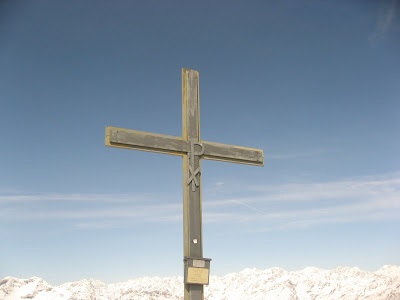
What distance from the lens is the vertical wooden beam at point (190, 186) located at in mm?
7145

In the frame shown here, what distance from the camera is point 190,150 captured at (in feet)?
25.9

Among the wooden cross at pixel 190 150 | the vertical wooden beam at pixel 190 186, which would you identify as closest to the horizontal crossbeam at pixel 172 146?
the wooden cross at pixel 190 150

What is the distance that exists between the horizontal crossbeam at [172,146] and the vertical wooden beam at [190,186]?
0.23m

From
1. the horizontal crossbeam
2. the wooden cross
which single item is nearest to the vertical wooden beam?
the wooden cross

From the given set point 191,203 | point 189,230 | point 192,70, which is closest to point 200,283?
point 189,230

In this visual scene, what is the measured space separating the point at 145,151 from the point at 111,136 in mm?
758

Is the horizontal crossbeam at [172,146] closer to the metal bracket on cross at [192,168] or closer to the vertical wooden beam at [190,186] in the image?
the metal bracket on cross at [192,168]

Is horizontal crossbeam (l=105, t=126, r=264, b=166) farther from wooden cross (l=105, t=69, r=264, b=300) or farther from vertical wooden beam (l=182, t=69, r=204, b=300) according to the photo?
vertical wooden beam (l=182, t=69, r=204, b=300)

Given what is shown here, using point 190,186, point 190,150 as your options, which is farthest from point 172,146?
point 190,186

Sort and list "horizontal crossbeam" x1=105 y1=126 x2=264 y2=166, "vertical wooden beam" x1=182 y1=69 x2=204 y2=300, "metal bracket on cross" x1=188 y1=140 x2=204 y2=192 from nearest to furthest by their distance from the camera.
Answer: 1. "vertical wooden beam" x1=182 y1=69 x2=204 y2=300
2. "horizontal crossbeam" x1=105 y1=126 x2=264 y2=166
3. "metal bracket on cross" x1=188 y1=140 x2=204 y2=192

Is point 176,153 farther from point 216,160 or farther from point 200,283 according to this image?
point 200,283

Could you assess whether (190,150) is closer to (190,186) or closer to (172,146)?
(172,146)

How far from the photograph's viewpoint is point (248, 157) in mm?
8781

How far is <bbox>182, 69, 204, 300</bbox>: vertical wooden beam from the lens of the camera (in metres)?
7.14
